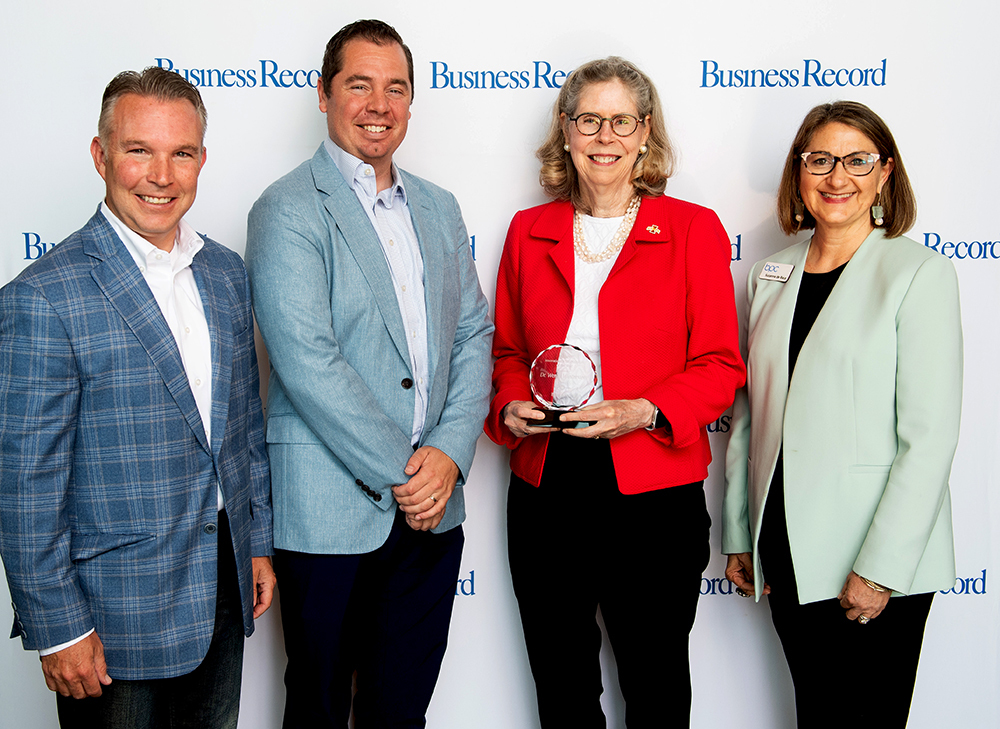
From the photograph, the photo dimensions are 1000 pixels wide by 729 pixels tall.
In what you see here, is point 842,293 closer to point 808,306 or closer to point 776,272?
point 808,306

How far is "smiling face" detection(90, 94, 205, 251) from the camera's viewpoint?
141cm

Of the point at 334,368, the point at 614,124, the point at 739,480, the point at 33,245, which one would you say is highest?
the point at 614,124

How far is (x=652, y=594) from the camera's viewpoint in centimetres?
183

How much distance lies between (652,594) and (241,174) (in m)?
1.69

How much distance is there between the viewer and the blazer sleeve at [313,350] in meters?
1.60

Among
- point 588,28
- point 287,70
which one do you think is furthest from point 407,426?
point 588,28

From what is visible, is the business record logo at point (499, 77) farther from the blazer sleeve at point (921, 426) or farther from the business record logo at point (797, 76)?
the blazer sleeve at point (921, 426)

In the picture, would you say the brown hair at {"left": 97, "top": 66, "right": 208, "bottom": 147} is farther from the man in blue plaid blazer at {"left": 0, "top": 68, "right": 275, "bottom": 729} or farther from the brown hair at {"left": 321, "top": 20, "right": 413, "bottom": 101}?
the brown hair at {"left": 321, "top": 20, "right": 413, "bottom": 101}

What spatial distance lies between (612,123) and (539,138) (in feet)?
1.60

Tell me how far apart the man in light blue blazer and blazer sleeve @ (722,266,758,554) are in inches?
27.9

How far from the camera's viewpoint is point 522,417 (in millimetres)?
1771

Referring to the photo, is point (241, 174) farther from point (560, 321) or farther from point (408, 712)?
point (408, 712)

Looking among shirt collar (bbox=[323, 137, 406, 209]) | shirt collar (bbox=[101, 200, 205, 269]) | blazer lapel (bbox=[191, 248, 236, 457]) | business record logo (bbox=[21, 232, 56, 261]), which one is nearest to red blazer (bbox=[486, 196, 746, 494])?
shirt collar (bbox=[323, 137, 406, 209])

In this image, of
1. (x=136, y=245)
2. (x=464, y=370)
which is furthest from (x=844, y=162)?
(x=136, y=245)
